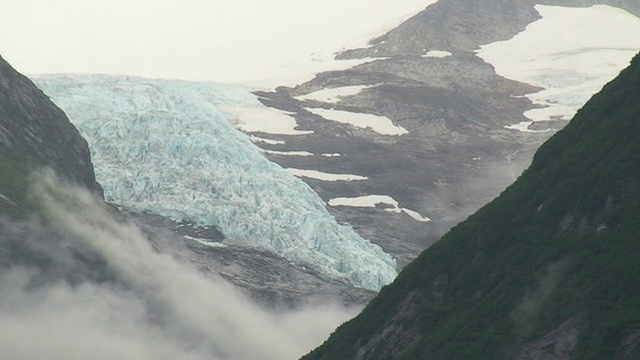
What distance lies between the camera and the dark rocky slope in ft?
274

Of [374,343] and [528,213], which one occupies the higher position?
[528,213]

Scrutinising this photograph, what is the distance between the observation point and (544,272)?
9269 centimetres

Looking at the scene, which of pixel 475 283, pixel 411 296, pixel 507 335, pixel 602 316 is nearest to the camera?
pixel 602 316

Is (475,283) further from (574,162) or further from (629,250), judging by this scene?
(629,250)

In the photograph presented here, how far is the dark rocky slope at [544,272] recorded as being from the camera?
3292 inches

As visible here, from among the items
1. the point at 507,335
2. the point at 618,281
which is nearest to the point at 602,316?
the point at 618,281

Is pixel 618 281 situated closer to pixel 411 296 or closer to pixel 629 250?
pixel 629 250

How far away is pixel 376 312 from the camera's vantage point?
109938mm

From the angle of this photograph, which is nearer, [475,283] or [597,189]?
[597,189]

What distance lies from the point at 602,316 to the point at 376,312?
30.5 metres

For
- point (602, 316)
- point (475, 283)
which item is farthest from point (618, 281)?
point (475, 283)

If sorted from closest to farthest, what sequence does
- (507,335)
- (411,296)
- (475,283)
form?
(507,335)
(475,283)
(411,296)

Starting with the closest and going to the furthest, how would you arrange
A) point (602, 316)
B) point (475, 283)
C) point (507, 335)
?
point (602, 316)
point (507, 335)
point (475, 283)

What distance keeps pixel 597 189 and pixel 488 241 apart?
36.8 feet
